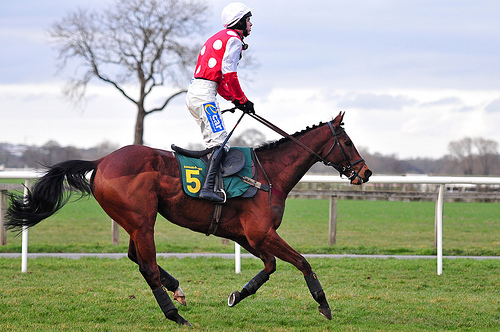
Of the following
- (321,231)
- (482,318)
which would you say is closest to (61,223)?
(321,231)

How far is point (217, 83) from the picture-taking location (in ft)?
17.2

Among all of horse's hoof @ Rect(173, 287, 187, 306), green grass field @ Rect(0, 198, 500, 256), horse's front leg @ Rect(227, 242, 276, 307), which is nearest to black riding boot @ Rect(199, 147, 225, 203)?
horse's front leg @ Rect(227, 242, 276, 307)

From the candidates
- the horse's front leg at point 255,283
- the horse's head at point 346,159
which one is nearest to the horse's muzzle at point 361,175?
the horse's head at point 346,159

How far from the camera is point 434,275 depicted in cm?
740

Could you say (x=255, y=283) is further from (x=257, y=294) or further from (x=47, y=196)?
(x=47, y=196)

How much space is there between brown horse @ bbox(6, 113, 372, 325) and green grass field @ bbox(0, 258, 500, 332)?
30cm

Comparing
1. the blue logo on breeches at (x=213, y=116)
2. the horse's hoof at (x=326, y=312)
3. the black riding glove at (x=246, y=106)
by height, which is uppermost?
the black riding glove at (x=246, y=106)

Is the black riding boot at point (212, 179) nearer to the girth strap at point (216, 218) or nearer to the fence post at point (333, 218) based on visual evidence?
the girth strap at point (216, 218)

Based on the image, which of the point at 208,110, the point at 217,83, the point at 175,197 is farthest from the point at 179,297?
the point at 217,83


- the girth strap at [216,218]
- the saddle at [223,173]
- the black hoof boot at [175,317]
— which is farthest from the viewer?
the girth strap at [216,218]

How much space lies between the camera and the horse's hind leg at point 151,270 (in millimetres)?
4887

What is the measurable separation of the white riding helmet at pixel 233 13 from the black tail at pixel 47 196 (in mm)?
1790

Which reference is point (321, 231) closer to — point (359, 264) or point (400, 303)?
point (359, 264)

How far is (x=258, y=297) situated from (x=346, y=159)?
1746 millimetres
